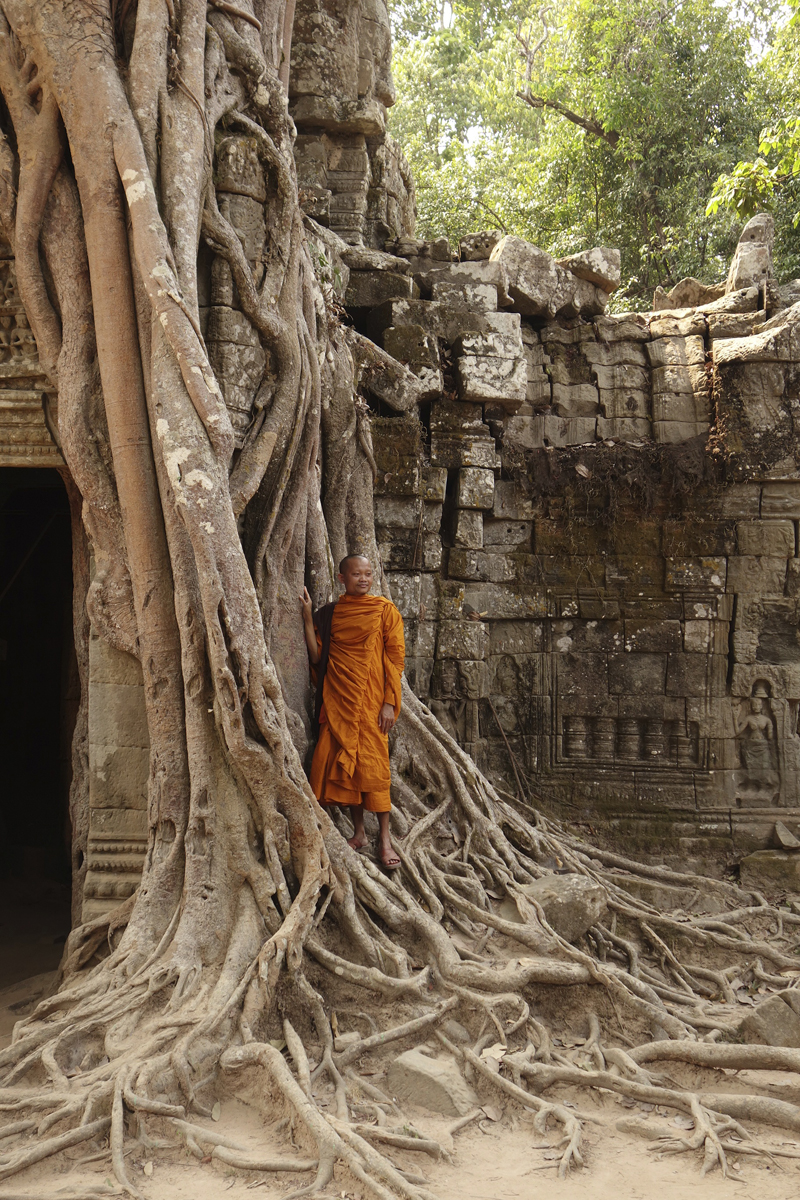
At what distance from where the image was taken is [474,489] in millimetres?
5727

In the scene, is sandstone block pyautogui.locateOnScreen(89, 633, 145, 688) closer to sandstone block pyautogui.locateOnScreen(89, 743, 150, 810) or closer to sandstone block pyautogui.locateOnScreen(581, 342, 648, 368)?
sandstone block pyautogui.locateOnScreen(89, 743, 150, 810)

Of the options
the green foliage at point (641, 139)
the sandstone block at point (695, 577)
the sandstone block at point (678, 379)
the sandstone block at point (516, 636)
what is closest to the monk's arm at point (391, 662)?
the sandstone block at point (516, 636)

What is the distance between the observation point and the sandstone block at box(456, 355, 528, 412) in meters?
5.68

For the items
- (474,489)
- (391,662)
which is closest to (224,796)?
(391,662)

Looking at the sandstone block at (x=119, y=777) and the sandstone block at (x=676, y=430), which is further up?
the sandstone block at (x=676, y=430)

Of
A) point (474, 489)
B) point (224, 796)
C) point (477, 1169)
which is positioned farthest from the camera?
point (474, 489)

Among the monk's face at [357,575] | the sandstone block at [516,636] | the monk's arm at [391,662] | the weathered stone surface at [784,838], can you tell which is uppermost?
the monk's face at [357,575]

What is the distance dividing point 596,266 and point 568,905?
436 centimetres

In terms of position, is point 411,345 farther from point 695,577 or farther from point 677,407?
point 695,577

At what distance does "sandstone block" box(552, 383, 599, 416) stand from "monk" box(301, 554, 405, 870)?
2.86 meters

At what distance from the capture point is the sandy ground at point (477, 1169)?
232 centimetres

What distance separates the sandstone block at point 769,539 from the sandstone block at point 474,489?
1.71 meters

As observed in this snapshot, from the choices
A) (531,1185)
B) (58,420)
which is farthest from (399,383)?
(531,1185)

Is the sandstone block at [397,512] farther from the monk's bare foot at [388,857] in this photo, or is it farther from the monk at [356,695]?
the monk's bare foot at [388,857]
